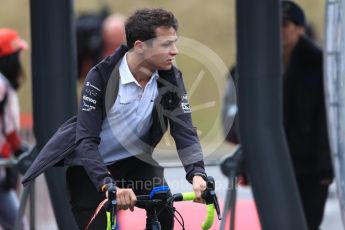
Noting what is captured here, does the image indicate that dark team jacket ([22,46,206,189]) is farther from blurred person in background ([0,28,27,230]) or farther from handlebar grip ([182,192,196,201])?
blurred person in background ([0,28,27,230])

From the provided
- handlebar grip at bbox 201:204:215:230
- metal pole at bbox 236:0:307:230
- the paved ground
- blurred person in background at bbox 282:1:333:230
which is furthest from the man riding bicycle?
the paved ground

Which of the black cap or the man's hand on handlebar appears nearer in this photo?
the man's hand on handlebar

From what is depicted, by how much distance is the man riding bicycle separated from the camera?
17.7ft

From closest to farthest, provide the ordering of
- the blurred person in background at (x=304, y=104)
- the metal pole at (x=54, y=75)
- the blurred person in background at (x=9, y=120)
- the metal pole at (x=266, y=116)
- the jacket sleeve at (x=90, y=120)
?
the jacket sleeve at (x=90, y=120) → the metal pole at (x=266, y=116) → the metal pole at (x=54, y=75) → the blurred person in background at (x=304, y=104) → the blurred person in background at (x=9, y=120)

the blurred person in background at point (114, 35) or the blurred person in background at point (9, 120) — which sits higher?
the blurred person in background at point (114, 35)

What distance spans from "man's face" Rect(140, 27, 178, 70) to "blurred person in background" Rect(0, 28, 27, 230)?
10.4 feet

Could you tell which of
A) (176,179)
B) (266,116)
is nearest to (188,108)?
(266,116)

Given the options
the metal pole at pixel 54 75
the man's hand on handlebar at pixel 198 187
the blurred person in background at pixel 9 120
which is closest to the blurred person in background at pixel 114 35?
the blurred person in background at pixel 9 120

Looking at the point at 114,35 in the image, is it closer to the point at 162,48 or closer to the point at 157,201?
the point at 162,48

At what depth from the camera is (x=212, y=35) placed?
20.5 metres

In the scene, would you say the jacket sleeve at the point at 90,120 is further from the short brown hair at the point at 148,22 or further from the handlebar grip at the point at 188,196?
the handlebar grip at the point at 188,196

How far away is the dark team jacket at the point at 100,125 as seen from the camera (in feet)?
17.8

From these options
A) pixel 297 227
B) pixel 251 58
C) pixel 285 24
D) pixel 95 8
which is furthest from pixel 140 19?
pixel 95 8

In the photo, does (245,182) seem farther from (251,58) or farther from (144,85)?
(144,85)
